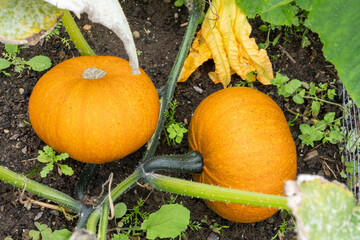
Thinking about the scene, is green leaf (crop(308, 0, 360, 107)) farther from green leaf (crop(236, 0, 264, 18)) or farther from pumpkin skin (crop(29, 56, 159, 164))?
pumpkin skin (crop(29, 56, 159, 164))

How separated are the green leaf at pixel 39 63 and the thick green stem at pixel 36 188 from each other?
696 mm

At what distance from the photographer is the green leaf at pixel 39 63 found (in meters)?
2.07

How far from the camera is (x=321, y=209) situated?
963 mm

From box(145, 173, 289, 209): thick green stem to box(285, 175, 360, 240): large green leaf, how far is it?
0.71 feet

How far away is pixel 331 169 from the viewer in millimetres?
2166

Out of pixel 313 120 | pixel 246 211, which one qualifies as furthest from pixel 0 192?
pixel 313 120

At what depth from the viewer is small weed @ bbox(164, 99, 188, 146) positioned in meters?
1.95

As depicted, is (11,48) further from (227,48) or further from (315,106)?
(315,106)

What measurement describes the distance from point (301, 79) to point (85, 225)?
146 centimetres

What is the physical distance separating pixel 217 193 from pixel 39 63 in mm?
1251

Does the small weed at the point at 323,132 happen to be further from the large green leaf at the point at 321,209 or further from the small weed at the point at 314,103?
the large green leaf at the point at 321,209

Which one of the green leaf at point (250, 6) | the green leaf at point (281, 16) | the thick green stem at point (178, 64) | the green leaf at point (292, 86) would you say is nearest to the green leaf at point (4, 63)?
the thick green stem at point (178, 64)

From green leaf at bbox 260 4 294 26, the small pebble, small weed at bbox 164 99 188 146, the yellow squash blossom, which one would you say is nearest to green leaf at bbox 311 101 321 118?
the yellow squash blossom

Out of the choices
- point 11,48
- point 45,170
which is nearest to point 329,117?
point 45,170
